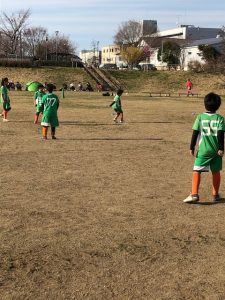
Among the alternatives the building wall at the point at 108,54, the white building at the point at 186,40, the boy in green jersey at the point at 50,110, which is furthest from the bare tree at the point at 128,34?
the boy in green jersey at the point at 50,110

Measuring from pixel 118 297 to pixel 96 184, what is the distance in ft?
12.6

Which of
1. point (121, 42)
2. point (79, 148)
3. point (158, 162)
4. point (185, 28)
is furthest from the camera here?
point (185, 28)

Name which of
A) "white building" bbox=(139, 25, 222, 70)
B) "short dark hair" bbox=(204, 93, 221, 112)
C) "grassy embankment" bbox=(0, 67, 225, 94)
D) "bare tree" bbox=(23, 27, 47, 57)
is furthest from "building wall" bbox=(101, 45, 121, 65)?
"short dark hair" bbox=(204, 93, 221, 112)

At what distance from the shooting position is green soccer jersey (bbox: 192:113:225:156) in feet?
21.3

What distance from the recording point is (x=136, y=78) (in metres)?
57.3

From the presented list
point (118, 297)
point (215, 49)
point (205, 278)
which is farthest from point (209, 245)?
point (215, 49)

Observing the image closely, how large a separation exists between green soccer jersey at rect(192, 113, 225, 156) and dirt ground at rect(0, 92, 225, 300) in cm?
79

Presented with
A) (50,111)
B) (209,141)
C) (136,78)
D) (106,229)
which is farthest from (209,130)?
(136,78)

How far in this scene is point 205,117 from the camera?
21.5ft

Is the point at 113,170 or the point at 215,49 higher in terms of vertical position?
the point at 215,49

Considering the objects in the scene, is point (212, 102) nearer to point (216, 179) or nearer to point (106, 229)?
point (216, 179)

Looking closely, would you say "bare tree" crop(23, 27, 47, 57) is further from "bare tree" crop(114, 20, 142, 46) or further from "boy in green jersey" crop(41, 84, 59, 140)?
"boy in green jersey" crop(41, 84, 59, 140)

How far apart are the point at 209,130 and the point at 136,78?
51.6 meters

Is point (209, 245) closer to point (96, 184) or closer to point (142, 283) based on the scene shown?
point (142, 283)
